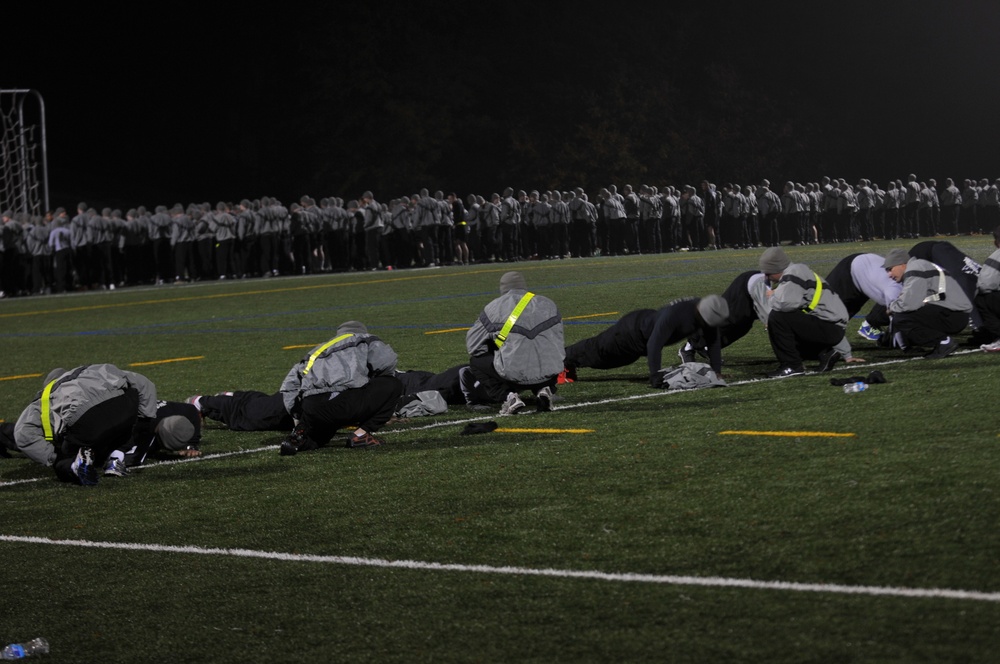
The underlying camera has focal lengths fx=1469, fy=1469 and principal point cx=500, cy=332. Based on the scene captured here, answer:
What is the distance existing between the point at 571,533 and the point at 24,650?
8.12 feet

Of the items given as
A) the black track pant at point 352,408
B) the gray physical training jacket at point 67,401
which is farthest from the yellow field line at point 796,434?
the gray physical training jacket at point 67,401

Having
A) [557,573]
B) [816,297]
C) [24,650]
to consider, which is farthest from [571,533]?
[816,297]

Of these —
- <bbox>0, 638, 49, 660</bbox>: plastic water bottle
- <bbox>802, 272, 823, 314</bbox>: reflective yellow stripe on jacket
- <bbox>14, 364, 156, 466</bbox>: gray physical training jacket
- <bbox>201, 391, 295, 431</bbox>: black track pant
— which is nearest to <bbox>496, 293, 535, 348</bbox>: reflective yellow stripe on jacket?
<bbox>201, 391, 295, 431</bbox>: black track pant

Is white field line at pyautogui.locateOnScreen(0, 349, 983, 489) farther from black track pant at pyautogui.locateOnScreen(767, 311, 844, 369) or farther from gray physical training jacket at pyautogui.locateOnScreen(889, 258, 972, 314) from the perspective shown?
gray physical training jacket at pyautogui.locateOnScreen(889, 258, 972, 314)

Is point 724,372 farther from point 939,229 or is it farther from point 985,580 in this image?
point 939,229

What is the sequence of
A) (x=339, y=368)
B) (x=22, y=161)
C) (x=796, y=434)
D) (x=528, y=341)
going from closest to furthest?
(x=796, y=434) → (x=339, y=368) → (x=528, y=341) → (x=22, y=161)

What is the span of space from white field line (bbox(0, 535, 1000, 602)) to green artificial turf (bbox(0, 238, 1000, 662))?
0.18ft

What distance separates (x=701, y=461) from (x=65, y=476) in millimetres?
3977

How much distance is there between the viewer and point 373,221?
3894 centimetres

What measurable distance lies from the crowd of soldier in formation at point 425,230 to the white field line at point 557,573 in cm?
2673

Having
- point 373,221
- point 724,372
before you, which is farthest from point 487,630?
point 373,221

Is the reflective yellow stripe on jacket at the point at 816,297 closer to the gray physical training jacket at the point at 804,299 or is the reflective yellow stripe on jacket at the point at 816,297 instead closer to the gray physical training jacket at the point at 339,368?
the gray physical training jacket at the point at 804,299

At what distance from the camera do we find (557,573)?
6145 mm

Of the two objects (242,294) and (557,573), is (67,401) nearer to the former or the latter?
(557,573)
